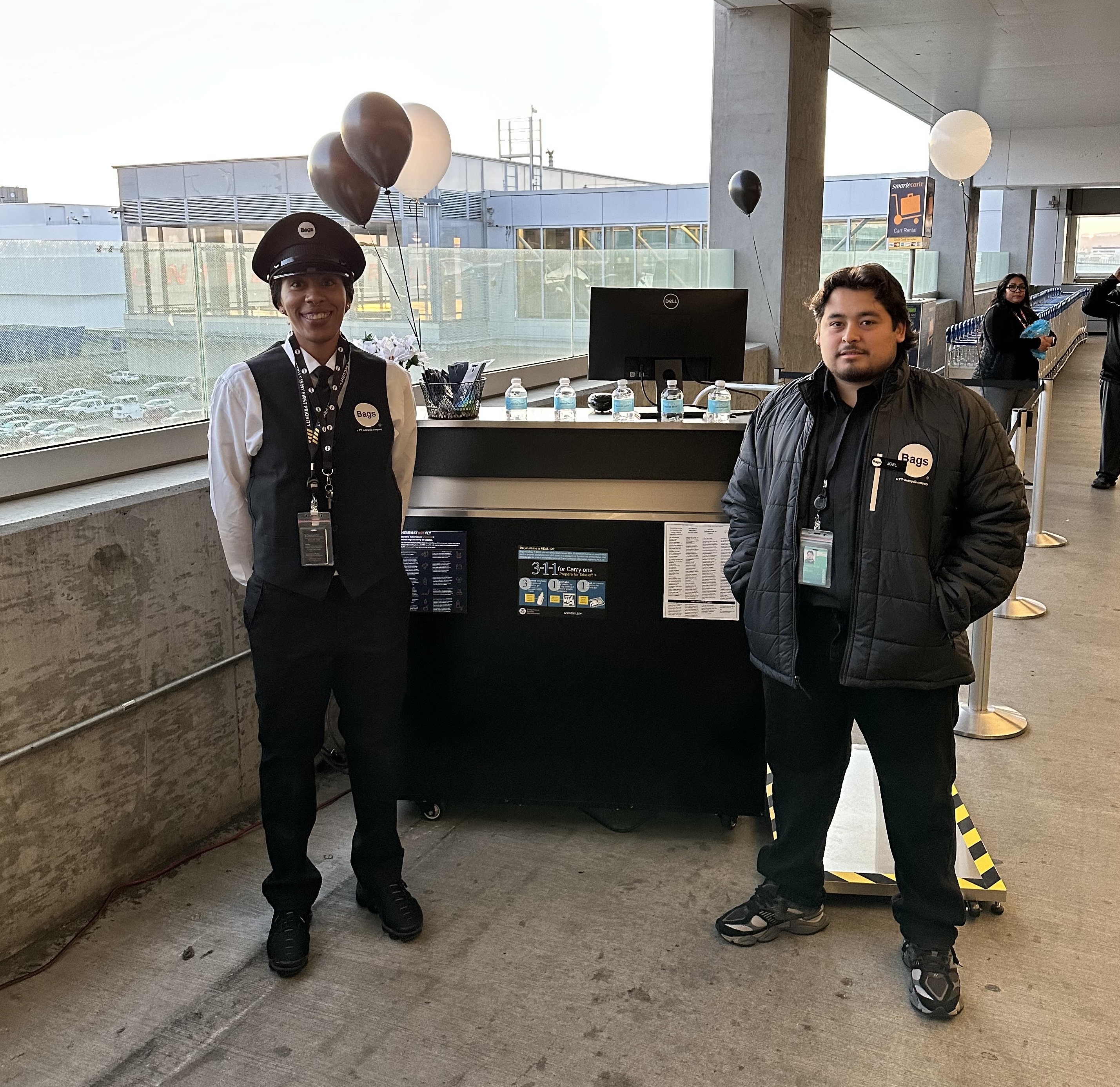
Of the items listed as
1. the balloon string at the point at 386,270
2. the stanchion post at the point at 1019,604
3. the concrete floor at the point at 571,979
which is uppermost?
the balloon string at the point at 386,270

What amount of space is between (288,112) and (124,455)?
217 centimetres

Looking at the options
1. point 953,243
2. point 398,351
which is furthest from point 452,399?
point 953,243

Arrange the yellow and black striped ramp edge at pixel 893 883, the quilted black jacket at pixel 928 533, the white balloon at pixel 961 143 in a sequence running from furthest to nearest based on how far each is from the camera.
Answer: the white balloon at pixel 961 143 → the yellow and black striped ramp edge at pixel 893 883 → the quilted black jacket at pixel 928 533

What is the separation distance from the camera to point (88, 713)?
2785mm

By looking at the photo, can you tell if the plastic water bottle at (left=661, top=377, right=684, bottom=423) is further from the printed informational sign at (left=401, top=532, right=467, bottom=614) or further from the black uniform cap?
the black uniform cap

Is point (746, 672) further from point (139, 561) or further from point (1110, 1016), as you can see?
point (139, 561)

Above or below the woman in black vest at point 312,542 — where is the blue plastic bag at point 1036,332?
above

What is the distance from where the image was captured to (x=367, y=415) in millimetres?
2570

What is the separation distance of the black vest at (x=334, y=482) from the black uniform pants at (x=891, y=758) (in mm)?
1038

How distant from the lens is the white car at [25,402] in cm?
293

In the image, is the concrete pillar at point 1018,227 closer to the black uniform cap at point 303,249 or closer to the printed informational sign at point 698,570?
the printed informational sign at point 698,570

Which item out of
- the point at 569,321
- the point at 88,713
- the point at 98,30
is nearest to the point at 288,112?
the point at 98,30

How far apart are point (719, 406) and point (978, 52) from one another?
35.8 feet

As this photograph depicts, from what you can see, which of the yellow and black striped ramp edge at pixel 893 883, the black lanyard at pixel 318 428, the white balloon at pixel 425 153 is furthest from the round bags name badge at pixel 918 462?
the white balloon at pixel 425 153
